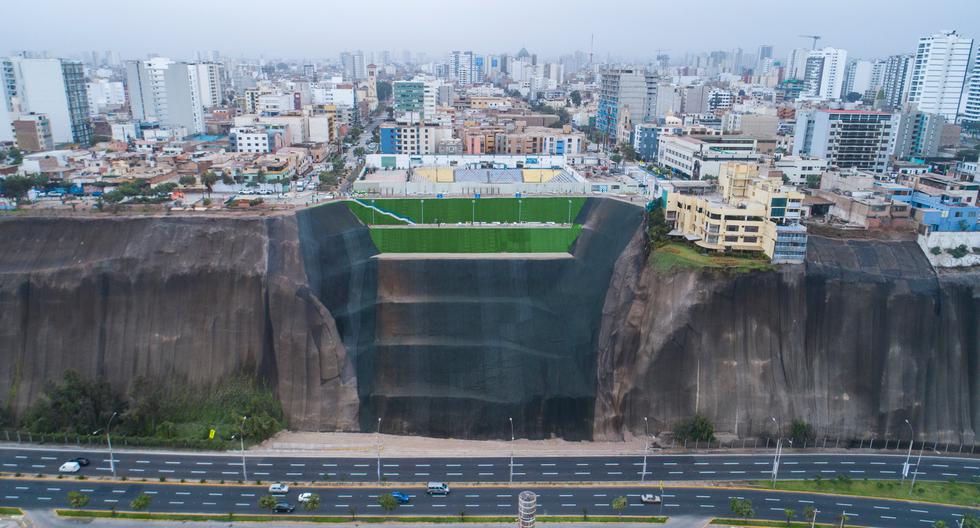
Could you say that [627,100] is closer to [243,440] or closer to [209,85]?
[243,440]

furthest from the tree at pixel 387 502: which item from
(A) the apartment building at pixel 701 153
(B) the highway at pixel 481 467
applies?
(A) the apartment building at pixel 701 153

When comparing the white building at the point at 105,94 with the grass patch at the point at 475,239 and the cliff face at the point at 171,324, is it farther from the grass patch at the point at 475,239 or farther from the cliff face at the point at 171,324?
the grass patch at the point at 475,239

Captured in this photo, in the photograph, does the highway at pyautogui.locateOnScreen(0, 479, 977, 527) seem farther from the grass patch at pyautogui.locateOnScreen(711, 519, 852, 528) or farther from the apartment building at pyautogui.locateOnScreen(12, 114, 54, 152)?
the apartment building at pyautogui.locateOnScreen(12, 114, 54, 152)

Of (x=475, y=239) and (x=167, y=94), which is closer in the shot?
(x=475, y=239)

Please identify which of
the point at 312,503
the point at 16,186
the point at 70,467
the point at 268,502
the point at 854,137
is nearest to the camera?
the point at 268,502

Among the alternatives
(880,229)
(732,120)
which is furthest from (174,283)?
(732,120)

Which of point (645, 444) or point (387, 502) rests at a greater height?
point (387, 502)

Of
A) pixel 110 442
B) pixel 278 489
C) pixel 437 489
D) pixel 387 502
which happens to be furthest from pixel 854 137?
pixel 110 442
